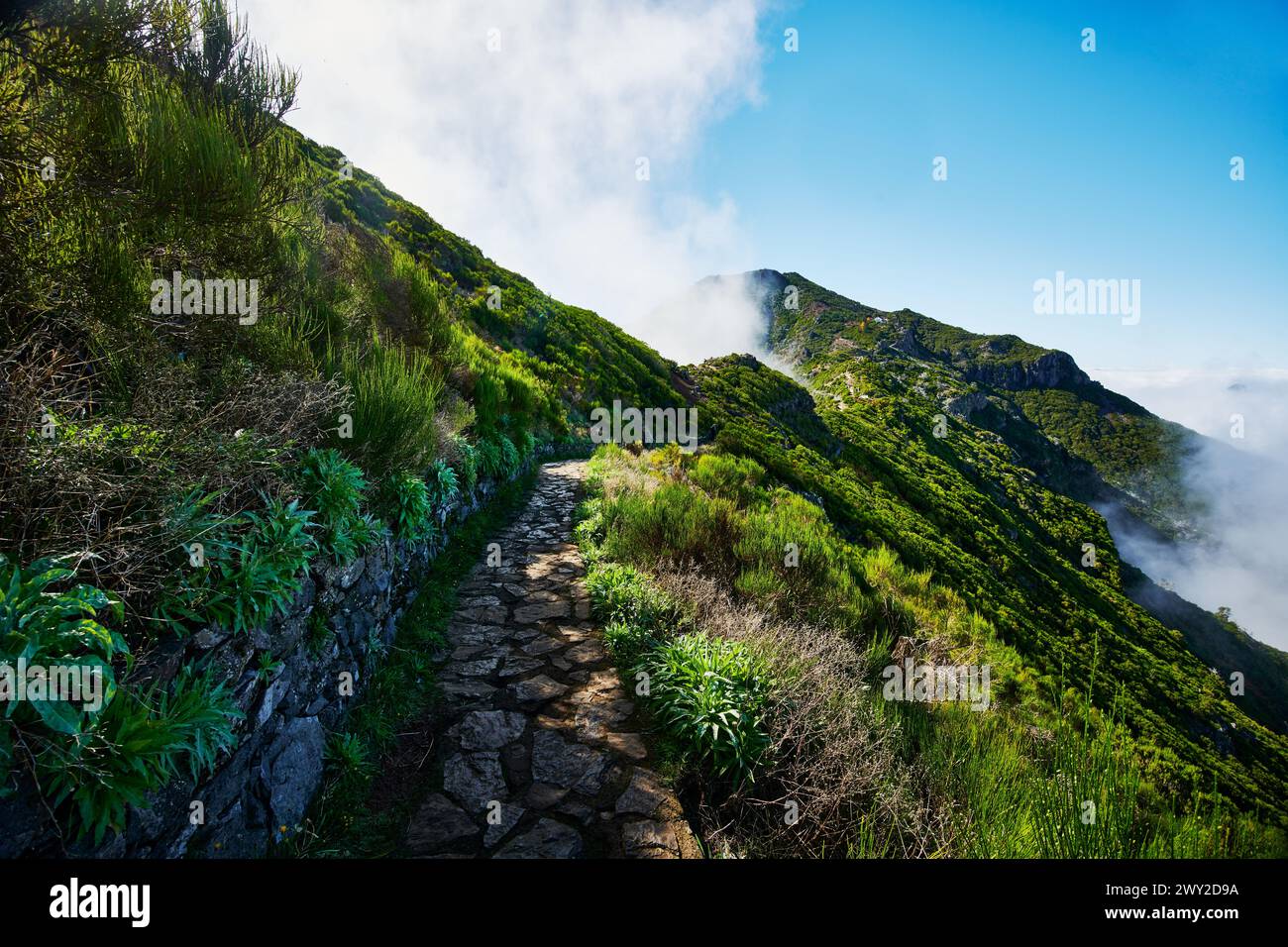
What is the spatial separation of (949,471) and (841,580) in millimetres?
34723

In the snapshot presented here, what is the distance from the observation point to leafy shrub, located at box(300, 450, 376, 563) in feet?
10.2

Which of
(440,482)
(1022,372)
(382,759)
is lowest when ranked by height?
(382,759)

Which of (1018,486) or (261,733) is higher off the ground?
(1018,486)

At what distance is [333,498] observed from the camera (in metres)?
3.20

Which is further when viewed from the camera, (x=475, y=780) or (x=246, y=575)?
(x=475, y=780)

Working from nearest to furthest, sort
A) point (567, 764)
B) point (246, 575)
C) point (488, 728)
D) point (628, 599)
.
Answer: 1. point (246, 575)
2. point (567, 764)
3. point (488, 728)
4. point (628, 599)

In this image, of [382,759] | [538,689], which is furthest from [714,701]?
[382,759]

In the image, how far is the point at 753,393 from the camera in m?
31.8

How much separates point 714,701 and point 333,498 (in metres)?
2.87

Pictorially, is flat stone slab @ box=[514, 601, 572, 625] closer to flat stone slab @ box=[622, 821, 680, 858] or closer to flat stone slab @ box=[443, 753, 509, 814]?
flat stone slab @ box=[443, 753, 509, 814]

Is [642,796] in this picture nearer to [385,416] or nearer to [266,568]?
[266,568]

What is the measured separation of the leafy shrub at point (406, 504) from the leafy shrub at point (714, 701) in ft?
8.30

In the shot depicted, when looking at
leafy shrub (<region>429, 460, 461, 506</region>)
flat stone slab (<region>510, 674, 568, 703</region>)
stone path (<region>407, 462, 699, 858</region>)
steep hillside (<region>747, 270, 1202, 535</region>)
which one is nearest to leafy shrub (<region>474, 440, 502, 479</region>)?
leafy shrub (<region>429, 460, 461, 506</region>)

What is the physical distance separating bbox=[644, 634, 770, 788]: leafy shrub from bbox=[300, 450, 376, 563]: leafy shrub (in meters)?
2.41
